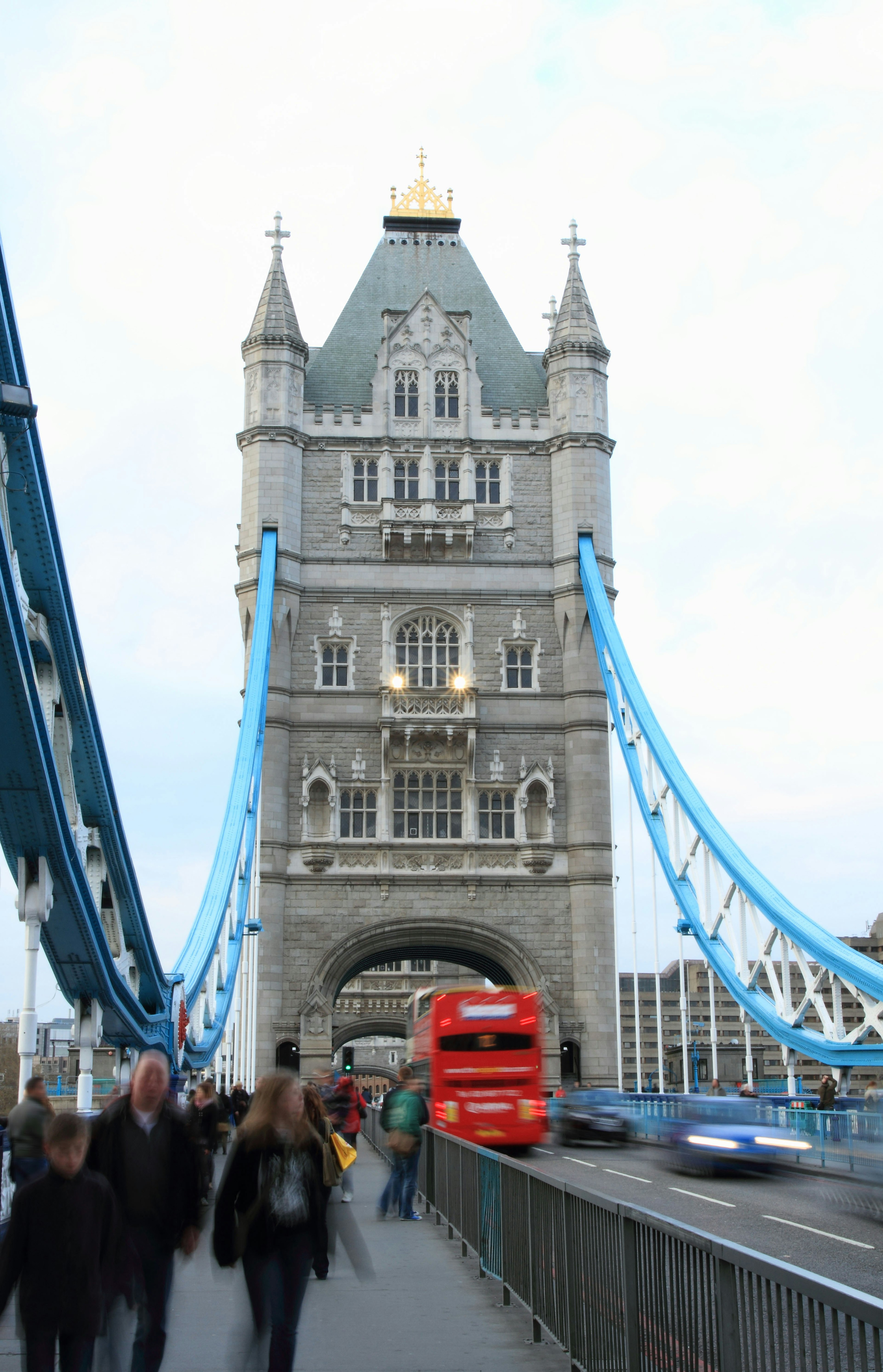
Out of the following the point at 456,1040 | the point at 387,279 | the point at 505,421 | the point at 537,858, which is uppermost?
the point at 387,279

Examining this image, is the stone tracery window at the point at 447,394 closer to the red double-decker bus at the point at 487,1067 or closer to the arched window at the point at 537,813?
the arched window at the point at 537,813

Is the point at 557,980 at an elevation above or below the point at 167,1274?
above

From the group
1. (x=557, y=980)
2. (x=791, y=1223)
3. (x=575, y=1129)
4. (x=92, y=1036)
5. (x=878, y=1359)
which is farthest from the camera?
(x=557, y=980)

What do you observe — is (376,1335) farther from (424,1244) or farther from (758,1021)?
(758,1021)

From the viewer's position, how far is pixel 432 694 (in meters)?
37.0

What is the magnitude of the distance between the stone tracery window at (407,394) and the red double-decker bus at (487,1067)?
20.7 metres

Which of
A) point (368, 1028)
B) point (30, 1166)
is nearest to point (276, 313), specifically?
point (368, 1028)

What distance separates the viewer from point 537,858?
36.0 metres

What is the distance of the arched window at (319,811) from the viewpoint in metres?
36.2

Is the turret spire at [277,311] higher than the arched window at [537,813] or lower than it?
higher

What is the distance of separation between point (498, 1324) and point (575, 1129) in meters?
18.8

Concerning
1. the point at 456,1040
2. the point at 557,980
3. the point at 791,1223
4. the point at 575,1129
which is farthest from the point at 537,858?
the point at 791,1223

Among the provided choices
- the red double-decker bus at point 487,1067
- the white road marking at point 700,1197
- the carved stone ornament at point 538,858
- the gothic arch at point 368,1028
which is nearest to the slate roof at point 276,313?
the carved stone ornament at point 538,858

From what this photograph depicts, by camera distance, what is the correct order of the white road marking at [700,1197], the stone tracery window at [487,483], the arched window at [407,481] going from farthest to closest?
the stone tracery window at [487,483] < the arched window at [407,481] < the white road marking at [700,1197]
